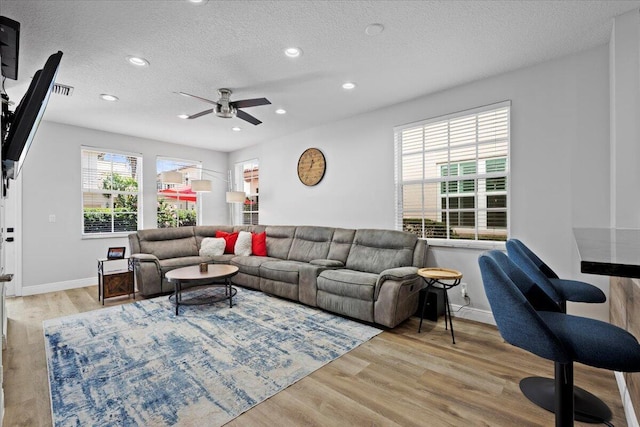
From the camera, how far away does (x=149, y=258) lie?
14.1ft

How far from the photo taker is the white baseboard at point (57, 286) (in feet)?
14.7

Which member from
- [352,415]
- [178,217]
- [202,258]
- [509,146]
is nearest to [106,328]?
[202,258]

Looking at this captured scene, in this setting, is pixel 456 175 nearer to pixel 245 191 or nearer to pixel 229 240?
pixel 229 240

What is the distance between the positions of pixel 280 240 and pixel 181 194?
8.67 ft

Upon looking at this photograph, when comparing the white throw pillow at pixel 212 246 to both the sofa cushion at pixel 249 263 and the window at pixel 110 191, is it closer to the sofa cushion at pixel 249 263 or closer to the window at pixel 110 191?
the sofa cushion at pixel 249 263

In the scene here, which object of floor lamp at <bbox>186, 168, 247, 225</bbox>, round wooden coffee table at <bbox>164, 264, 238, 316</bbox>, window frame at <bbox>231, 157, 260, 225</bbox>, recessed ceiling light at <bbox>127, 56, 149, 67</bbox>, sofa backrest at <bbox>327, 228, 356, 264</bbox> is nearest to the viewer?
recessed ceiling light at <bbox>127, 56, 149, 67</bbox>

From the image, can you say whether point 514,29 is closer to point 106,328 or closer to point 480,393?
point 480,393

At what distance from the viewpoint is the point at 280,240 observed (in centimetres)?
512

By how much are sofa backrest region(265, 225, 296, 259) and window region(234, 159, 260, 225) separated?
3.91 ft

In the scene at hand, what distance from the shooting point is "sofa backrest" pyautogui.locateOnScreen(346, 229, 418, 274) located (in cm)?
363

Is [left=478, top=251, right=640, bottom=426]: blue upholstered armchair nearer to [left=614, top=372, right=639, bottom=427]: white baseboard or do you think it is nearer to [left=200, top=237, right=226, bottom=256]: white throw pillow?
[left=614, top=372, right=639, bottom=427]: white baseboard

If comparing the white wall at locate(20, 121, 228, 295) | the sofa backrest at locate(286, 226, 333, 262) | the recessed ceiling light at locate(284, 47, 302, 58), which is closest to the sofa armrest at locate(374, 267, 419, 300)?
the sofa backrest at locate(286, 226, 333, 262)

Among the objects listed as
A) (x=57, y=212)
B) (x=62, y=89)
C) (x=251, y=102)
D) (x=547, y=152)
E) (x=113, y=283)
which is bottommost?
(x=113, y=283)

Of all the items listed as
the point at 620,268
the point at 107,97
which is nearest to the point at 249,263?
the point at 107,97
